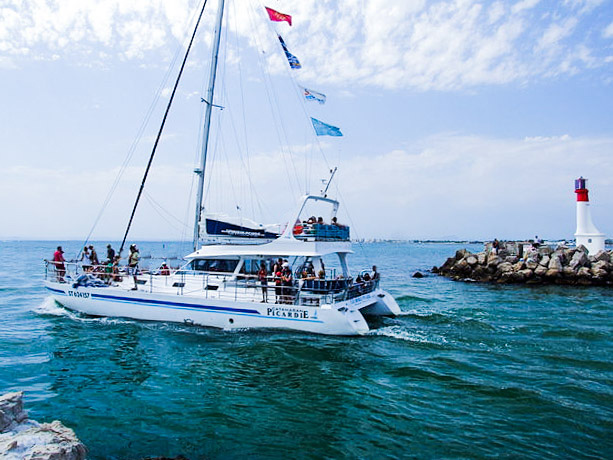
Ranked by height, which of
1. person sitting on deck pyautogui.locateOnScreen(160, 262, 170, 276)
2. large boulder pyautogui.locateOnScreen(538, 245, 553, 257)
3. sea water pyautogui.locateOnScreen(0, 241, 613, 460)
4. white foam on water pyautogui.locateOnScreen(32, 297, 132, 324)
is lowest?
sea water pyautogui.locateOnScreen(0, 241, 613, 460)

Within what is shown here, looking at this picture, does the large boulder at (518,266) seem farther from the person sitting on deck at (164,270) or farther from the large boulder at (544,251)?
the person sitting on deck at (164,270)

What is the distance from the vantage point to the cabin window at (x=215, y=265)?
1669cm

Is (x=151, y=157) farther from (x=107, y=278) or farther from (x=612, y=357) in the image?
(x=612, y=357)

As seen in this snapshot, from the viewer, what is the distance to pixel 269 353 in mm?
12305

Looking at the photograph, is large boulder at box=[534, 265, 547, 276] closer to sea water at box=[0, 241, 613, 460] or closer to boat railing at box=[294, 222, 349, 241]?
sea water at box=[0, 241, 613, 460]

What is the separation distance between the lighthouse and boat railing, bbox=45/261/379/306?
28.7 meters

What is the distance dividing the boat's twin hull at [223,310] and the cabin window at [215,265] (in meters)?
1.90

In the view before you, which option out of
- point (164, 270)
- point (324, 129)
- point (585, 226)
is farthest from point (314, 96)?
point (585, 226)

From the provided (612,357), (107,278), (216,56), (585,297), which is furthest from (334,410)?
(585,297)

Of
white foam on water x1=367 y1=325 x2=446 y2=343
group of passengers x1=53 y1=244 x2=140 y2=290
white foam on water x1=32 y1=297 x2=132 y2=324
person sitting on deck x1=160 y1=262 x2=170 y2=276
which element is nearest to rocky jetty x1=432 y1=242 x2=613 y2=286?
white foam on water x1=367 y1=325 x2=446 y2=343

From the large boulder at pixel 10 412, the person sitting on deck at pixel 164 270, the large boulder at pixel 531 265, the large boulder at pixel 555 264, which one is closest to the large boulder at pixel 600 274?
the large boulder at pixel 555 264

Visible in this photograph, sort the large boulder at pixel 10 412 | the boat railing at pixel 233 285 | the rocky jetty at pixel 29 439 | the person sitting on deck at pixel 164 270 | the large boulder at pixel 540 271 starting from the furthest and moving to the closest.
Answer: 1. the large boulder at pixel 540 271
2. the person sitting on deck at pixel 164 270
3. the boat railing at pixel 233 285
4. the large boulder at pixel 10 412
5. the rocky jetty at pixel 29 439

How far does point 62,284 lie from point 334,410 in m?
14.0

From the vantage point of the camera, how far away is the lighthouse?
3678 centimetres
